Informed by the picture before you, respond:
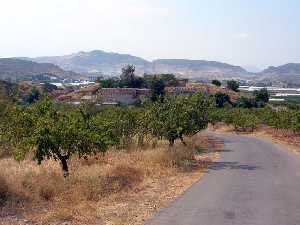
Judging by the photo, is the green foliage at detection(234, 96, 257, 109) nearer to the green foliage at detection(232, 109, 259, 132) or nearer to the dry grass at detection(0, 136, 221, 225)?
the green foliage at detection(232, 109, 259, 132)

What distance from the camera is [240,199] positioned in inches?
574

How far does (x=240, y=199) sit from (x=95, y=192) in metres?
4.01

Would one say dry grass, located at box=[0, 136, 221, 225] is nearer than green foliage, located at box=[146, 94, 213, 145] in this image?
Yes

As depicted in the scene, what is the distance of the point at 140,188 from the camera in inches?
626

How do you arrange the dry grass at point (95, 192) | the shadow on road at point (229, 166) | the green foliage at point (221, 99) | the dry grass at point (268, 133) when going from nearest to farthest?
the dry grass at point (95, 192) < the shadow on road at point (229, 166) < the dry grass at point (268, 133) < the green foliage at point (221, 99)

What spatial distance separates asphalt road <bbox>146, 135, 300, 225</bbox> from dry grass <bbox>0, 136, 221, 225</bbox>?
0.55 meters

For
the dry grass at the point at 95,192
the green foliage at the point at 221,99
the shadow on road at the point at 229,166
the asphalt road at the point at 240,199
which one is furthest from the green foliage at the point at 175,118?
the green foliage at the point at 221,99

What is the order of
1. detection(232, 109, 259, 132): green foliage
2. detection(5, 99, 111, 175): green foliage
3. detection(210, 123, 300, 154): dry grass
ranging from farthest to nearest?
detection(232, 109, 259, 132): green foliage
detection(210, 123, 300, 154): dry grass
detection(5, 99, 111, 175): green foliage

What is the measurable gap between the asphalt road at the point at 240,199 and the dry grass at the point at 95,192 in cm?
55

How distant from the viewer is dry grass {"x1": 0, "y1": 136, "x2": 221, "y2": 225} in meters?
11.8

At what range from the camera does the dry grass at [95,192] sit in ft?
38.7

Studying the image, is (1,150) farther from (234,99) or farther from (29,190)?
(234,99)

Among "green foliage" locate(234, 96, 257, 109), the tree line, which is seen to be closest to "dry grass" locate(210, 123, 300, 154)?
the tree line

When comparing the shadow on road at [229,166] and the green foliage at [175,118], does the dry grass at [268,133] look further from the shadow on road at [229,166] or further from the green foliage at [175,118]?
the shadow on road at [229,166]
